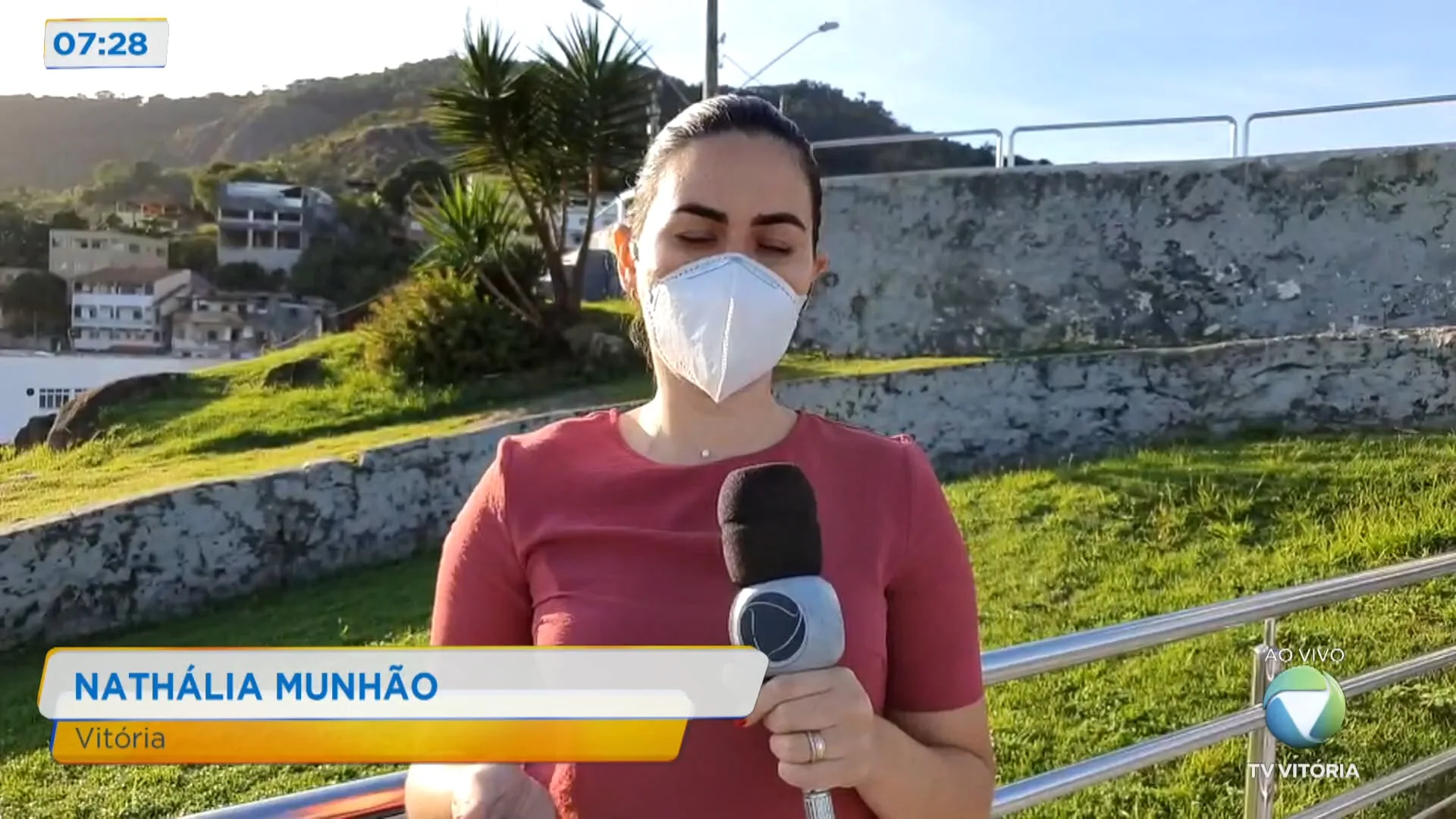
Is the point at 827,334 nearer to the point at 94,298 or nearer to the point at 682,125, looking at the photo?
the point at 94,298

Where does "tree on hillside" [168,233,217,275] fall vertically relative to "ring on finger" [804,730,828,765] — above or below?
above

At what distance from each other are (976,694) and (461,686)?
483 mm

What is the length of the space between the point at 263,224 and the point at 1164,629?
122 inches

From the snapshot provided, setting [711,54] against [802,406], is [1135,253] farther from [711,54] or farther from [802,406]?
[711,54]

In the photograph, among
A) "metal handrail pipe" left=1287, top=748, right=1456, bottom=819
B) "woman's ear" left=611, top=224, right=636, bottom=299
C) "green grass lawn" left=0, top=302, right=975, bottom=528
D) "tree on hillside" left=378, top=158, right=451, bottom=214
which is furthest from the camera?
"tree on hillside" left=378, top=158, right=451, bottom=214

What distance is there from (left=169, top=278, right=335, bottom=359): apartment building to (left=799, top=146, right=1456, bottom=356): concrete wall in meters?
4.48

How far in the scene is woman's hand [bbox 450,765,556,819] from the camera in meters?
0.94

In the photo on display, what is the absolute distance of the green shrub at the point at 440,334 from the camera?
31.8 feet

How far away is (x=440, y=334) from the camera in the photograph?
9.80 metres

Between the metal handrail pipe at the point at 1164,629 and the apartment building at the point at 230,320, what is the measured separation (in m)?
2.33

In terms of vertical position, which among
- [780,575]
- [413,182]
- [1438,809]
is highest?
[413,182]

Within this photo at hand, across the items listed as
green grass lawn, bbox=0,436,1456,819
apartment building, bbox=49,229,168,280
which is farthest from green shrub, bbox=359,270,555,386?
apartment building, bbox=49,229,168,280

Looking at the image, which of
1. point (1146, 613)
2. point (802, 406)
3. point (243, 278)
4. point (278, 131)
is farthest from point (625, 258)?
point (802, 406)

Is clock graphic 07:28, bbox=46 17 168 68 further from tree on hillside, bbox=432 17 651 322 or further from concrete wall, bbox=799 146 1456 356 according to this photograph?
tree on hillside, bbox=432 17 651 322
